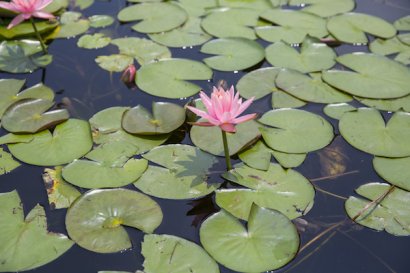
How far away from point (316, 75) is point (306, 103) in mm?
287

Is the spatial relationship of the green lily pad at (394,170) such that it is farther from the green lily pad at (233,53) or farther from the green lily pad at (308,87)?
the green lily pad at (233,53)

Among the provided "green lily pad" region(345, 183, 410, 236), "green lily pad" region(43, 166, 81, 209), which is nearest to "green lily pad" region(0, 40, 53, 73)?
"green lily pad" region(43, 166, 81, 209)

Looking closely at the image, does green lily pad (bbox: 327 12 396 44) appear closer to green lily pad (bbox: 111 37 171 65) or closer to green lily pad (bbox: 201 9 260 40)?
green lily pad (bbox: 201 9 260 40)

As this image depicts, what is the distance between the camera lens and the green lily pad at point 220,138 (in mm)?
2438

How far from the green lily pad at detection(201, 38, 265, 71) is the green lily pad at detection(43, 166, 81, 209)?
1248mm

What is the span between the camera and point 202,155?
2.43 m

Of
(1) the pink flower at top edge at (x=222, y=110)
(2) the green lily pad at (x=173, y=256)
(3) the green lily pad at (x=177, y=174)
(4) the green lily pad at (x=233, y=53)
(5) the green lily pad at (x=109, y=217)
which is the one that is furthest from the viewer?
(4) the green lily pad at (x=233, y=53)

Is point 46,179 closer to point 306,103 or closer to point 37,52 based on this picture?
point 37,52

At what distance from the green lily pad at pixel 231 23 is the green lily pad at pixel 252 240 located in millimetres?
1621

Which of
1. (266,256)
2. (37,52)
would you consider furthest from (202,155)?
(37,52)

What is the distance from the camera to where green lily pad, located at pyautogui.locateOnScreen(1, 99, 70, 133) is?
257cm

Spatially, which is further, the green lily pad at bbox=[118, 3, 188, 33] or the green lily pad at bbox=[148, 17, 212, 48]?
the green lily pad at bbox=[118, 3, 188, 33]

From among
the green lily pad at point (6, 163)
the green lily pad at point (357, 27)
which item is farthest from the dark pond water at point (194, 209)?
the green lily pad at point (357, 27)

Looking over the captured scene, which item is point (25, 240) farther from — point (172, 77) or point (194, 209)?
point (172, 77)
